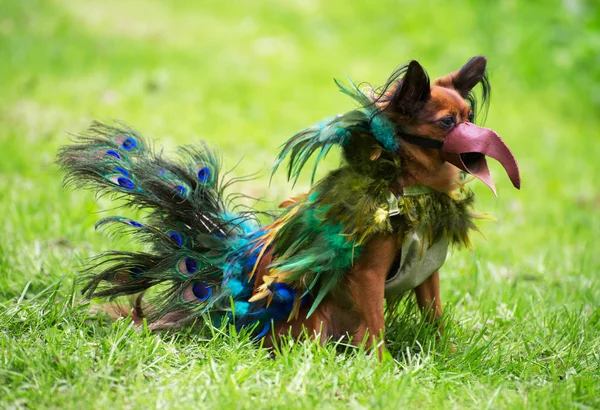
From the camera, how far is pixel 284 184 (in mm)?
5898

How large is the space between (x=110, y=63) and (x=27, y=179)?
3.37 m

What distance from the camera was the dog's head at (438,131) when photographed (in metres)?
2.74

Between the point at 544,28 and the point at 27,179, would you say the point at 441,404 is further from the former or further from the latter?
the point at 544,28

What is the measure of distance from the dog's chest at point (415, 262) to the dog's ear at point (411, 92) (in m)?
0.48

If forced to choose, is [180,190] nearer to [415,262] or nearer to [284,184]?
[415,262]

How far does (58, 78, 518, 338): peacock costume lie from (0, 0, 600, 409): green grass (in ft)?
0.65

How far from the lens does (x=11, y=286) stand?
3557 mm

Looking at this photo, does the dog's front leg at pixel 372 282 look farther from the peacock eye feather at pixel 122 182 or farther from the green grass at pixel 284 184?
the peacock eye feather at pixel 122 182

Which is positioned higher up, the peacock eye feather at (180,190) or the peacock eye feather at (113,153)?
the peacock eye feather at (113,153)

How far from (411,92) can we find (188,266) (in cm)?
121

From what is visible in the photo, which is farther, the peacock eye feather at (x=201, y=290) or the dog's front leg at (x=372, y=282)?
the peacock eye feather at (x=201, y=290)

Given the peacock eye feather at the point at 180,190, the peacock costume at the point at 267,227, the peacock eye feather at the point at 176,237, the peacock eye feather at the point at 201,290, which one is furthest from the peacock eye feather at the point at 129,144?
the peacock eye feather at the point at 201,290

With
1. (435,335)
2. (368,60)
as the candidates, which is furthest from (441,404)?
(368,60)

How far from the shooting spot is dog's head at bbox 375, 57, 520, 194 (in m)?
2.74
